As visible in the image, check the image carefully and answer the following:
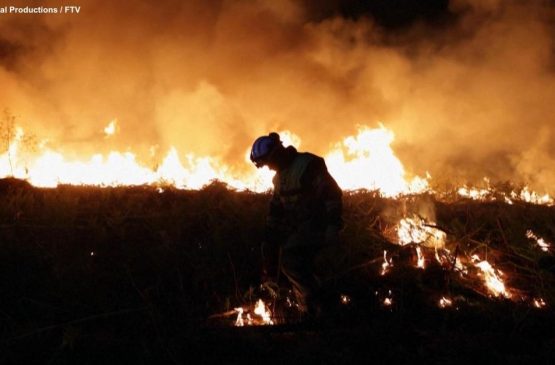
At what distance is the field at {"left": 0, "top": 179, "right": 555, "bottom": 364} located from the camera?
3801mm

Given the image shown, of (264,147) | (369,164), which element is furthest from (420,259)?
(369,164)

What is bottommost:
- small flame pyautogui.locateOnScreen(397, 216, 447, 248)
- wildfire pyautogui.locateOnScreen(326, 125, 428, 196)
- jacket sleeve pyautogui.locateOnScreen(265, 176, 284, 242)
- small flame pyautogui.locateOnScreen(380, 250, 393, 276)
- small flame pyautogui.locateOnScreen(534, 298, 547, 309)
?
small flame pyautogui.locateOnScreen(534, 298, 547, 309)

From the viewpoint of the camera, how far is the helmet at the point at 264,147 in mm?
4527

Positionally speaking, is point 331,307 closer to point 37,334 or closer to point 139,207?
point 37,334

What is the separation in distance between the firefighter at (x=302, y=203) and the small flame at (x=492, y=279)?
2.22 metres

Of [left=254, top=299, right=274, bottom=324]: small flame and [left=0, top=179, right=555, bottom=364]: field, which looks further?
[left=254, top=299, right=274, bottom=324]: small flame

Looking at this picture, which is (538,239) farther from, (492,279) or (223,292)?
(223,292)

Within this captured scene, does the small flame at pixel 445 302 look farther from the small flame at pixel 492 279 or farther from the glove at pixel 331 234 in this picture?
the glove at pixel 331 234

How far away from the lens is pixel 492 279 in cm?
527

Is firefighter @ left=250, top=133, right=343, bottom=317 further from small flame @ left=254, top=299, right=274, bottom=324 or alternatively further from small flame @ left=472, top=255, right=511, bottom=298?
small flame @ left=472, top=255, right=511, bottom=298

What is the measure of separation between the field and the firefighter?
1.34 ft

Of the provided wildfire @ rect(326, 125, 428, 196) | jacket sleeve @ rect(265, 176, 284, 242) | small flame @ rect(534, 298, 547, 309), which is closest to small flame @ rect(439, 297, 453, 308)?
small flame @ rect(534, 298, 547, 309)

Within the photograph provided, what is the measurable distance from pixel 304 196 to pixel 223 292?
1.56m

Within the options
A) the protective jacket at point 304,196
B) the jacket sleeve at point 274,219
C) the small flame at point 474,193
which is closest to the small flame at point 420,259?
the protective jacket at point 304,196
